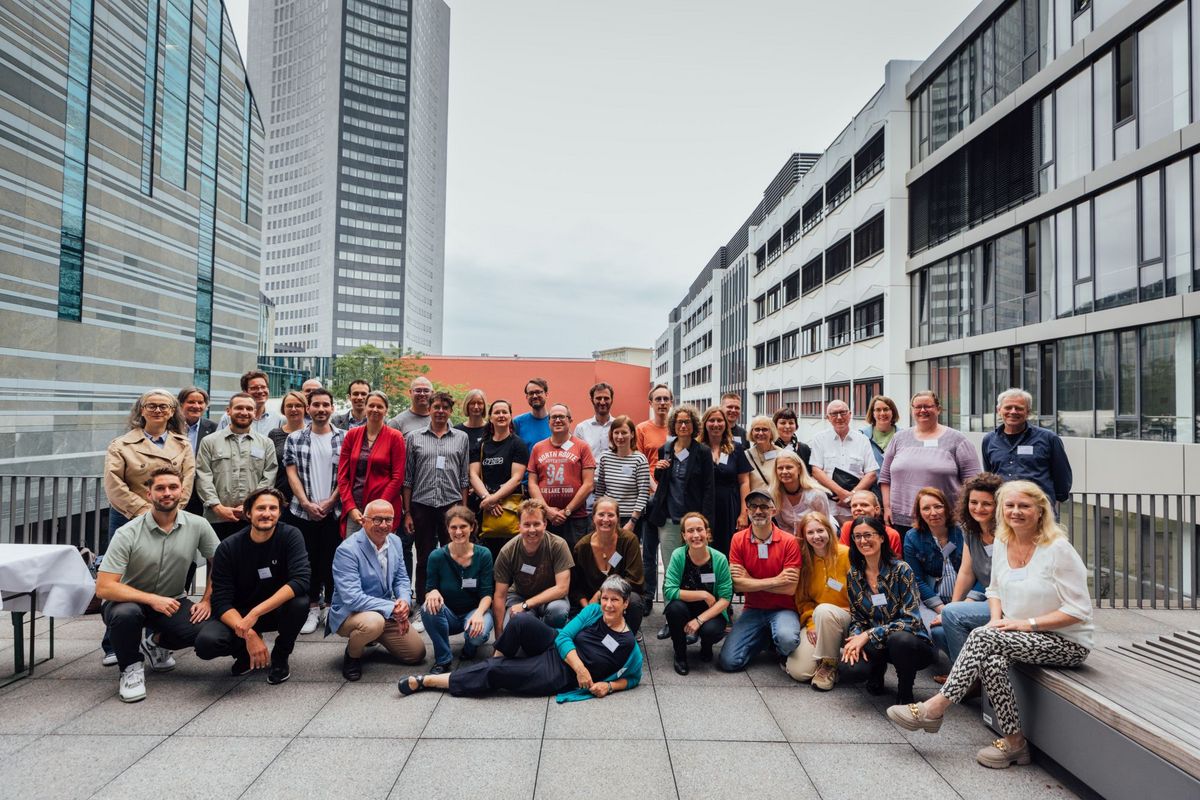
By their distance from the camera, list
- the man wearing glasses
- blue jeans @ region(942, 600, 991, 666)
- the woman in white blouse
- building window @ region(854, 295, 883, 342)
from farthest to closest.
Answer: building window @ region(854, 295, 883, 342) → the man wearing glasses → blue jeans @ region(942, 600, 991, 666) → the woman in white blouse

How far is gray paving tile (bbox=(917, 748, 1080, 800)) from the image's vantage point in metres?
3.04

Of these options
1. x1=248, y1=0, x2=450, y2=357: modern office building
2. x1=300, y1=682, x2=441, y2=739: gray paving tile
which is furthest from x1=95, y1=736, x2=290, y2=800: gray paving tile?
x1=248, y1=0, x2=450, y2=357: modern office building

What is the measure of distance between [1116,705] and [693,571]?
7.93 feet

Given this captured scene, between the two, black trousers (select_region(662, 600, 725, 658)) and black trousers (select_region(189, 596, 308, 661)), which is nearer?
black trousers (select_region(189, 596, 308, 661))

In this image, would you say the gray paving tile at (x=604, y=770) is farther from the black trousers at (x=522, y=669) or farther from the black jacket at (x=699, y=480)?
the black jacket at (x=699, y=480)

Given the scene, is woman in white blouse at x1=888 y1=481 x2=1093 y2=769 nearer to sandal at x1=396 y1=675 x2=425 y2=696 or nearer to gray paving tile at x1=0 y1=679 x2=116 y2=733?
sandal at x1=396 y1=675 x2=425 y2=696

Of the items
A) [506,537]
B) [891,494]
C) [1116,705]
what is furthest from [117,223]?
[1116,705]

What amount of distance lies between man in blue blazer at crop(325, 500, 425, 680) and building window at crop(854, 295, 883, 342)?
68.4 feet

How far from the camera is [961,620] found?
3.93m

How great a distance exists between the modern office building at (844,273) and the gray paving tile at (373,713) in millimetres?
20264

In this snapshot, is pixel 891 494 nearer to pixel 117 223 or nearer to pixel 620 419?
pixel 620 419

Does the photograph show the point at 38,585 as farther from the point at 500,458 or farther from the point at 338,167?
the point at 338,167

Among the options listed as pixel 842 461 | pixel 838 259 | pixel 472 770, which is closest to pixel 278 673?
pixel 472 770

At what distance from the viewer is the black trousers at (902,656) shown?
3.88 metres
